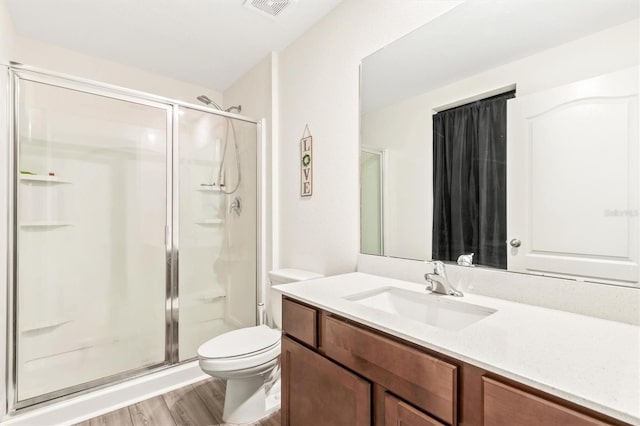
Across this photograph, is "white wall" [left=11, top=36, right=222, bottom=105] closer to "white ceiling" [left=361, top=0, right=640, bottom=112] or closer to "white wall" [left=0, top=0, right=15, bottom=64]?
"white wall" [left=0, top=0, right=15, bottom=64]

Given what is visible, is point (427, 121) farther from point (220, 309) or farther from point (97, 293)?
point (97, 293)

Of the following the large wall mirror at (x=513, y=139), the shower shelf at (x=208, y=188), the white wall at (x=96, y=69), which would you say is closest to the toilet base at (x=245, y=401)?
the large wall mirror at (x=513, y=139)

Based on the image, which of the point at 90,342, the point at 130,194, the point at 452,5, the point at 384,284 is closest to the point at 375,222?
the point at 384,284

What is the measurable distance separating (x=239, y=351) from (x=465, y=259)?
1.21m

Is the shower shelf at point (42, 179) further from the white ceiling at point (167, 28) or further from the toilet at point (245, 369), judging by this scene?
the toilet at point (245, 369)

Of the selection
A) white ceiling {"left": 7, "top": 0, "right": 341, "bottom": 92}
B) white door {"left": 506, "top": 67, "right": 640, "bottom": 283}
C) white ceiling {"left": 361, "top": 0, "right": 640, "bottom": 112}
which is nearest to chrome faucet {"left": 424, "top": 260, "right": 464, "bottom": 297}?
white door {"left": 506, "top": 67, "right": 640, "bottom": 283}

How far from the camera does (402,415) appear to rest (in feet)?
2.72

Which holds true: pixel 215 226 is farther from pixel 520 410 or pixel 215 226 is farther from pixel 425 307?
pixel 520 410

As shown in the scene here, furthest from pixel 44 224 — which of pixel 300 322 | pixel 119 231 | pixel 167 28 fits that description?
pixel 300 322

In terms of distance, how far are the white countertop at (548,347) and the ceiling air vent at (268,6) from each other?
1796 mm

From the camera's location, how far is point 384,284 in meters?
1.39

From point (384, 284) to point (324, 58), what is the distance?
1481 millimetres

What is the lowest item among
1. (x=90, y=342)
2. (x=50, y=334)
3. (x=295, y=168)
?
(x=90, y=342)

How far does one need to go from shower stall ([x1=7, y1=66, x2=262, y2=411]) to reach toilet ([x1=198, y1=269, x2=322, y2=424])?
2.31ft
